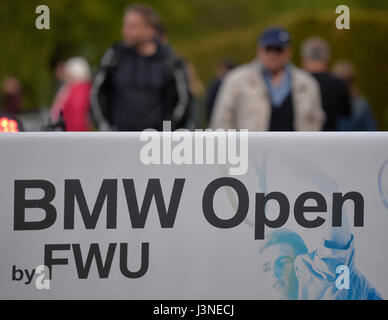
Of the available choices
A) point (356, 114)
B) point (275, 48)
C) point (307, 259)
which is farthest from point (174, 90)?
point (356, 114)

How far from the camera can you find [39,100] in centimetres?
1756

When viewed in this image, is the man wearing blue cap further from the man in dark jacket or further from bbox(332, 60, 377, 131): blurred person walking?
bbox(332, 60, 377, 131): blurred person walking

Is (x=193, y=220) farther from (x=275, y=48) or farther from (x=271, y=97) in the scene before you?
(x=275, y=48)

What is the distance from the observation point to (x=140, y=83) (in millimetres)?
6148

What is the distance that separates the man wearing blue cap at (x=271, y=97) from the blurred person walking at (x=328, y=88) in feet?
3.28

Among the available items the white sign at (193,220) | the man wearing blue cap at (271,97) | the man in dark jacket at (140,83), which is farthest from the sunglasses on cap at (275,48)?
the white sign at (193,220)

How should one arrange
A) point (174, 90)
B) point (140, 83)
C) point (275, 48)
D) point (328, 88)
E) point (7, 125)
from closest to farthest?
1. point (7, 125)
2. point (140, 83)
3. point (174, 90)
4. point (275, 48)
5. point (328, 88)

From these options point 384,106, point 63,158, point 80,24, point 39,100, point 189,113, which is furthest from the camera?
point 80,24

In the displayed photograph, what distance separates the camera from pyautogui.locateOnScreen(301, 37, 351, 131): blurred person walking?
7543mm

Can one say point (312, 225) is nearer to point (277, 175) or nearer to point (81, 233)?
point (277, 175)

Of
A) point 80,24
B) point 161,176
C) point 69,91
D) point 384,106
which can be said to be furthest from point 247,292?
point 80,24

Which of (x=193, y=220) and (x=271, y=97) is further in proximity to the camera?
(x=271, y=97)

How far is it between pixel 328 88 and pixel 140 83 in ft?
7.23
